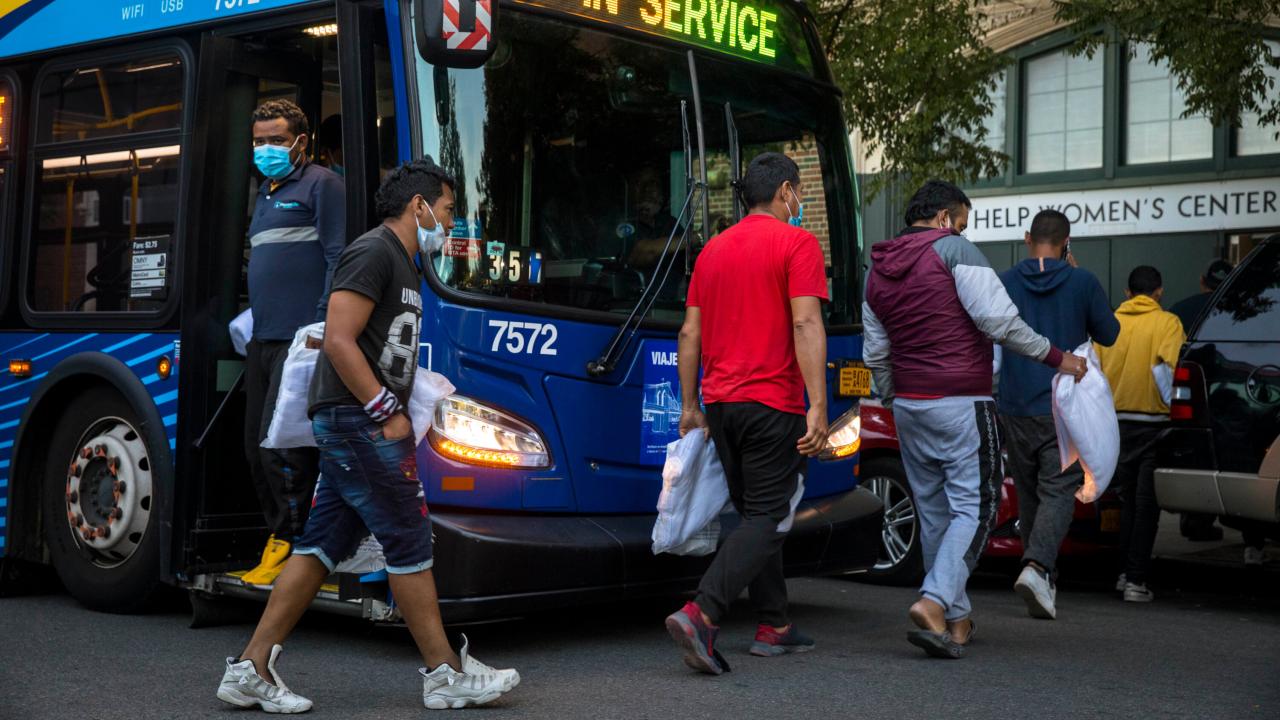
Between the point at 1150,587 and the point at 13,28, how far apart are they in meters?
6.57

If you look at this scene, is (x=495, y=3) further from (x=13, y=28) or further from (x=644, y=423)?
(x=13, y=28)

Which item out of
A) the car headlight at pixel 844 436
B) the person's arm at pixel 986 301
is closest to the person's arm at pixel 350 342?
the person's arm at pixel 986 301

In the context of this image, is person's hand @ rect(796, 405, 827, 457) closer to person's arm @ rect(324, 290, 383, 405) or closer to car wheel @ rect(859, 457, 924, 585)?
person's arm @ rect(324, 290, 383, 405)

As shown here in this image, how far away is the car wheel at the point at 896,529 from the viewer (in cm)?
849

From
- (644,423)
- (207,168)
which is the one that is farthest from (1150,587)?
(207,168)

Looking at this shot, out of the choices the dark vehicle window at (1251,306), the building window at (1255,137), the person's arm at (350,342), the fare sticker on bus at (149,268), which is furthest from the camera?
the building window at (1255,137)

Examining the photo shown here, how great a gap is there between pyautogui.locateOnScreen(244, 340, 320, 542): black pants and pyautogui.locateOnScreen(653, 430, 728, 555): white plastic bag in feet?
4.37

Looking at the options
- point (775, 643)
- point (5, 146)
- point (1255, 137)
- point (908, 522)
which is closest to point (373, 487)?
point (775, 643)

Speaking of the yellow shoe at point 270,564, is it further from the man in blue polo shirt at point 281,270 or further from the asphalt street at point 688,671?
the asphalt street at point 688,671

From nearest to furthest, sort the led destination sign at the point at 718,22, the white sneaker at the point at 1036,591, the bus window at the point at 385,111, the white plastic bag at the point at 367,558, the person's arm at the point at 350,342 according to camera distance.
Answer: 1. the person's arm at the point at 350,342
2. the white plastic bag at the point at 367,558
3. the bus window at the point at 385,111
4. the led destination sign at the point at 718,22
5. the white sneaker at the point at 1036,591

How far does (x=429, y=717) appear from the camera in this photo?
5.21m

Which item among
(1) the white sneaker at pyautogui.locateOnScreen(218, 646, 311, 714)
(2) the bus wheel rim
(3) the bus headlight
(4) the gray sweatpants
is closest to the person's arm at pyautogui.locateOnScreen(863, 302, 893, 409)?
(4) the gray sweatpants

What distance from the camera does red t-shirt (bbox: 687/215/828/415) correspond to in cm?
601

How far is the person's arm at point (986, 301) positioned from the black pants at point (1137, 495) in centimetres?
203
